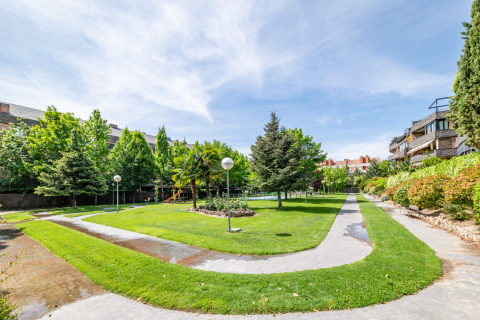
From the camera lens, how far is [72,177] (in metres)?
21.9

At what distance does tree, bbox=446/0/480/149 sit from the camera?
8.94 meters

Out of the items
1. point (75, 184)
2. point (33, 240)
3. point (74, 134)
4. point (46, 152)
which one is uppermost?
point (74, 134)

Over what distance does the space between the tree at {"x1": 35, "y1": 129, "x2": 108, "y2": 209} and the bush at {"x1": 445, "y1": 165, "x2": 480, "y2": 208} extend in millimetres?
27150

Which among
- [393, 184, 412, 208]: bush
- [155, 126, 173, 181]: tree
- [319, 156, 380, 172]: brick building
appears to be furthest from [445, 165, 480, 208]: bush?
[319, 156, 380, 172]: brick building

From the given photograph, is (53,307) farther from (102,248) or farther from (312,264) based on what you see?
(312,264)

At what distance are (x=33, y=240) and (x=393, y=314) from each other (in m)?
12.3

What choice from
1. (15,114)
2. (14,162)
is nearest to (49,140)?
(14,162)

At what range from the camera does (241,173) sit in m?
37.4

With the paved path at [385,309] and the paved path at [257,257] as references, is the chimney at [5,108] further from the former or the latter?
the paved path at [385,309]

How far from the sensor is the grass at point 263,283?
12.2 feet

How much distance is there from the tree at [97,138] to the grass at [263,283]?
26.4m

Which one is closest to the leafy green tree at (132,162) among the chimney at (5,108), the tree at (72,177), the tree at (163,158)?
the tree at (163,158)

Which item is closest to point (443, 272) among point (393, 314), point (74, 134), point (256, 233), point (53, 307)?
point (393, 314)

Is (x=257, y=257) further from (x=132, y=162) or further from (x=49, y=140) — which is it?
(x=132, y=162)
